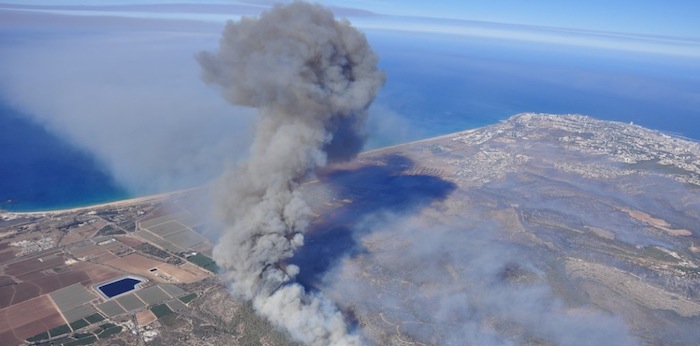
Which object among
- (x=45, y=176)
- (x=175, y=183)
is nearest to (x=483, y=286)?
(x=175, y=183)

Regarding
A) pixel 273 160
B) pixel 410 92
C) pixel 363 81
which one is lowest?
pixel 410 92

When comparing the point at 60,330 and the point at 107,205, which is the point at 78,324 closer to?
the point at 60,330

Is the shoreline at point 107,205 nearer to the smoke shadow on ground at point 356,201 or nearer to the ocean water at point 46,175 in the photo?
the ocean water at point 46,175

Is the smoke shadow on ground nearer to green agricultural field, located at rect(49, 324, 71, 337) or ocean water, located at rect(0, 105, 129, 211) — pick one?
green agricultural field, located at rect(49, 324, 71, 337)

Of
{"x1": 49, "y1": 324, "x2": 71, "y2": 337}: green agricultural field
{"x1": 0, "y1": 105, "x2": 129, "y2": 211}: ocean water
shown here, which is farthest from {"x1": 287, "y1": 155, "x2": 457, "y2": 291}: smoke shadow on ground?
{"x1": 0, "y1": 105, "x2": 129, "y2": 211}: ocean water

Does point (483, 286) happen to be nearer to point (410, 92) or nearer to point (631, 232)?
point (631, 232)

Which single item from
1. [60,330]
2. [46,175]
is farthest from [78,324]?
[46,175]

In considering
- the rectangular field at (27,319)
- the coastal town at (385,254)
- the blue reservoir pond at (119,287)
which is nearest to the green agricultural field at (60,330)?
the coastal town at (385,254)
